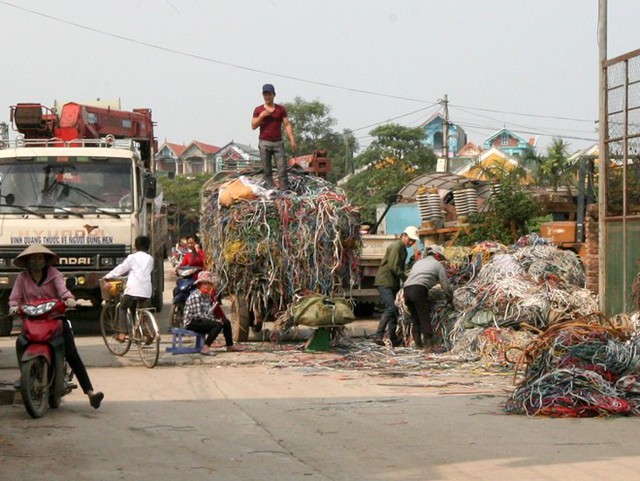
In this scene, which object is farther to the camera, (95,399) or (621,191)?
(621,191)

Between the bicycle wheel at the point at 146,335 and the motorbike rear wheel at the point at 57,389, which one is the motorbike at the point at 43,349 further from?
the bicycle wheel at the point at 146,335

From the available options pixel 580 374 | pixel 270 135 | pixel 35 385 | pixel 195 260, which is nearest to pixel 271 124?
pixel 270 135

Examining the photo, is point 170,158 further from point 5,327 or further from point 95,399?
point 95,399

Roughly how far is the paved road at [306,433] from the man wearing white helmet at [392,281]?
117 inches

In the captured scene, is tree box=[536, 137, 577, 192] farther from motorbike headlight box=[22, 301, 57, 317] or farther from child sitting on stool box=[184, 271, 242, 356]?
motorbike headlight box=[22, 301, 57, 317]

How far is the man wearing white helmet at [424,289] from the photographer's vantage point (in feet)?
50.6

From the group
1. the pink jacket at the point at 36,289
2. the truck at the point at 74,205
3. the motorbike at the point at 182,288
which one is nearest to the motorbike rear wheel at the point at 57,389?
the pink jacket at the point at 36,289

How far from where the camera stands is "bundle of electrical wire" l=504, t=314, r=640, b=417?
32.0ft

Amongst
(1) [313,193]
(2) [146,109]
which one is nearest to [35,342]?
(1) [313,193]

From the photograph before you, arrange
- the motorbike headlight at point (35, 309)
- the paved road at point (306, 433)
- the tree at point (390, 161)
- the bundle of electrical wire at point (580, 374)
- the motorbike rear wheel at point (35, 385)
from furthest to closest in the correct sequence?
the tree at point (390, 161) < the motorbike headlight at point (35, 309) < the bundle of electrical wire at point (580, 374) < the motorbike rear wheel at point (35, 385) < the paved road at point (306, 433)

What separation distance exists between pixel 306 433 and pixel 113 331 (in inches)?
274

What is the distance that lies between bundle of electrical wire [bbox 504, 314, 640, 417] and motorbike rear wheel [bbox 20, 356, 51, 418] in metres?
4.22

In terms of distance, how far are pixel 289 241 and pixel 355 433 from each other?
670cm

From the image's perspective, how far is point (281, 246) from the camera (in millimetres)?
15484
